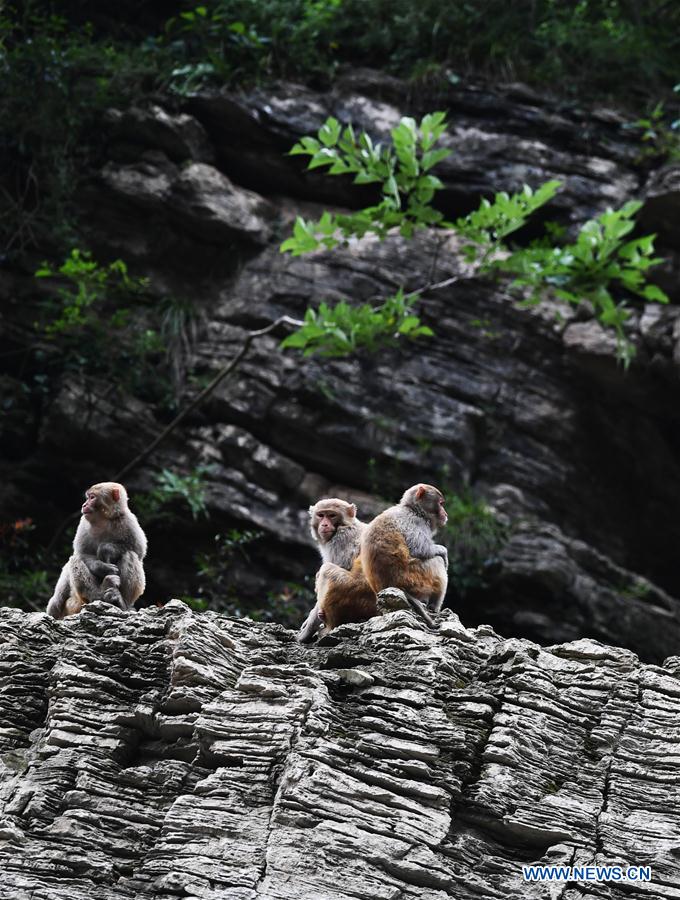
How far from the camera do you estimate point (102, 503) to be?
1063 cm

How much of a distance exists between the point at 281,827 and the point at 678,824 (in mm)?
2503

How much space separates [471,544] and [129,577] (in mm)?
6693

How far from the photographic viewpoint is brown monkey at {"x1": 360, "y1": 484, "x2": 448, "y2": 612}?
9.83 metres

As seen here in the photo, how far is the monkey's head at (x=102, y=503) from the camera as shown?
10609mm

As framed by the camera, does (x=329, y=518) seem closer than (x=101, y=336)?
Yes

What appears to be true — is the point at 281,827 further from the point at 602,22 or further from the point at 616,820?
the point at 602,22

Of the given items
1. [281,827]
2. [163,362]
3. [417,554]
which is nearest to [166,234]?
[163,362]

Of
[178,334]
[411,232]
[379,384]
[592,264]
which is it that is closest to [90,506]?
[411,232]

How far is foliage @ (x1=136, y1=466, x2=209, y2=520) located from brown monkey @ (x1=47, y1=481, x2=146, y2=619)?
16.0ft

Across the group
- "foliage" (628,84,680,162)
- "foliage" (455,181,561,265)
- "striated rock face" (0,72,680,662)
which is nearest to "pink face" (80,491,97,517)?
"striated rock face" (0,72,680,662)

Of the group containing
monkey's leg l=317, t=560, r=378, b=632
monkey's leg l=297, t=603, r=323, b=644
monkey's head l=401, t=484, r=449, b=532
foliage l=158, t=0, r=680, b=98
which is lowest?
monkey's leg l=297, t=603, r=323, b=644

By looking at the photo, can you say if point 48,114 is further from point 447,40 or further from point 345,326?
point 345,326

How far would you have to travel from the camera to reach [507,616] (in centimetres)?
1620

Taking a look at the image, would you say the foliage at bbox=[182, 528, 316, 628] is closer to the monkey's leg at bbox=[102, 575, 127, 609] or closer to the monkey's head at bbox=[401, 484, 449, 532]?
the monkey's leg at bbox=[102, 575, 127, 609]
